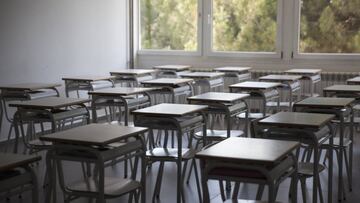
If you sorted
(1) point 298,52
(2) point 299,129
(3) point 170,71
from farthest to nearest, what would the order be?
(1) point 298,52, (3) point 170,71, (2) point 299,129

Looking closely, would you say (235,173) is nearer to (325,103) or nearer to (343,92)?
(325,103)

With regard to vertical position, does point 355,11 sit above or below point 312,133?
above

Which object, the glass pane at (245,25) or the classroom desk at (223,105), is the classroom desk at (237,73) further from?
the classroom desk at (223,105)

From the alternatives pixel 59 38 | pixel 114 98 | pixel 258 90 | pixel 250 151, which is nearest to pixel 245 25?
pixel 59 38

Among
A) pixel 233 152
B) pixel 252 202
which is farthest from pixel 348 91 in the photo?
pixel 233 152

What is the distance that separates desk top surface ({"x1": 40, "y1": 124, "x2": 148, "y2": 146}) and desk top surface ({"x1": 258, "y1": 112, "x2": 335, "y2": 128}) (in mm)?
793

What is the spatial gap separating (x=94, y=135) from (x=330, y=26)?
6227mm

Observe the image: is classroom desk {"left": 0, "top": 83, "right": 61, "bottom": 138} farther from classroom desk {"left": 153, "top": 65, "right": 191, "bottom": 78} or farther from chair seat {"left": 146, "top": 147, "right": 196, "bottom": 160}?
classroom desk {"left": 153, "top": 65, "right": 191, "bottom": 78}

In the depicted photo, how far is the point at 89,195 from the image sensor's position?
291 centimetres

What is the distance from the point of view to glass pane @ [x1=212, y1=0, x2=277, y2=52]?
8.70 meters

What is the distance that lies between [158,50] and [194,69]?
0.83 meters

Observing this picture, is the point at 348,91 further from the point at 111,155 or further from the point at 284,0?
the point at 284,0

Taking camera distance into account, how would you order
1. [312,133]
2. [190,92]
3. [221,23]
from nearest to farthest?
[312,133] < [190,92] < [221,23]

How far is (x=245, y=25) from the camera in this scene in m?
8.87
